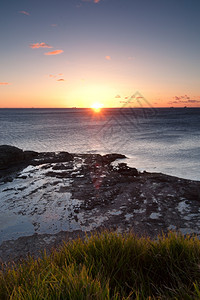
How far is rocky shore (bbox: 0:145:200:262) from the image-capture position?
790cm

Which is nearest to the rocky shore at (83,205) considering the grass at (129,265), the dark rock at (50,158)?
the grass at (129,265)

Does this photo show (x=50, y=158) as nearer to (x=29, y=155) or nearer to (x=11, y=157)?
(x=29, y=155)

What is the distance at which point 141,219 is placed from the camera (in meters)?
8.82

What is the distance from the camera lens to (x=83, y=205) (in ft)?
33.4

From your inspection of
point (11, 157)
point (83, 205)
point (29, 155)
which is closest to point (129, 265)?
point (83, 205)

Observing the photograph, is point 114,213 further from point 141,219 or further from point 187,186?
point 187,186

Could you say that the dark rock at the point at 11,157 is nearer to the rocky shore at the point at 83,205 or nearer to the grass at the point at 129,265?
the rocky shore at the point at 83,205

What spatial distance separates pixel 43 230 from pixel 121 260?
5.71 metres

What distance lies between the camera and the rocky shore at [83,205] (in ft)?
25.9

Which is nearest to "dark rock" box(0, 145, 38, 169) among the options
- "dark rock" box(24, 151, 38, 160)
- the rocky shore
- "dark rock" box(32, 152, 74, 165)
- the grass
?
"dark rock" box(24, 151, 38, 160)

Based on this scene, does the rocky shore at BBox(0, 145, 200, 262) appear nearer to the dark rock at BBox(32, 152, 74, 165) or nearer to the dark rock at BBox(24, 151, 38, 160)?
the dark rock at BBox(32, 152, 74, 165)

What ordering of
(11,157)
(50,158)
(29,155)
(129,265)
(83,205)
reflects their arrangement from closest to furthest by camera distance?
1. (129,265)
2. (83,205)
3. (11,157)
4. (50,158)
5. (29,155)

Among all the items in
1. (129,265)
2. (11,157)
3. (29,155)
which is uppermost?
(129,265)

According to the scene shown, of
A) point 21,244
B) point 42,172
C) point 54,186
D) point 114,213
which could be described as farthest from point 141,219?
point 42,172
